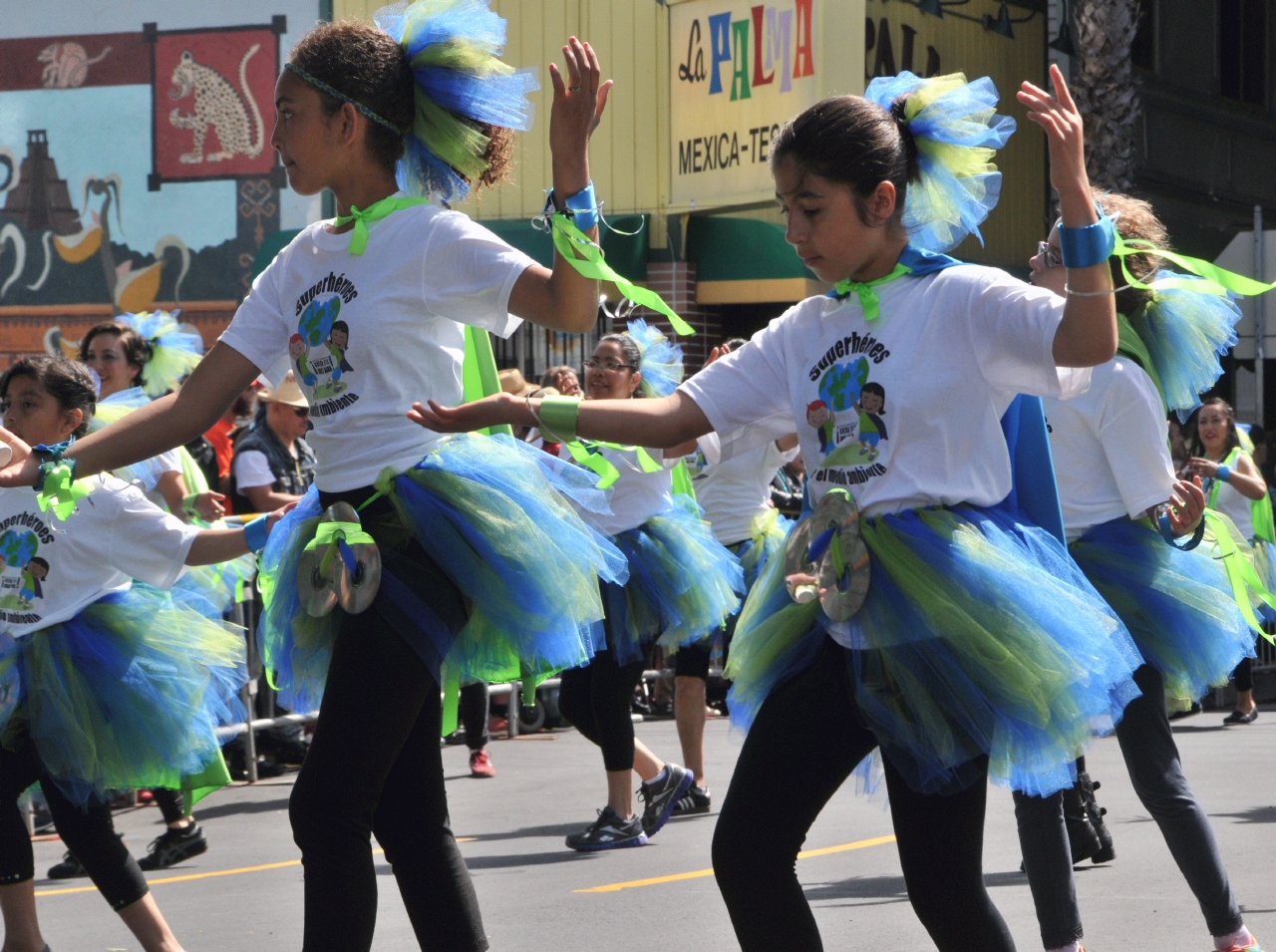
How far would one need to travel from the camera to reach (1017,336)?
346 centimetres

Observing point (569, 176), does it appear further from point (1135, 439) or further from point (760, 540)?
point (760, 540)

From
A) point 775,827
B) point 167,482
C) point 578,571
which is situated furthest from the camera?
point 167,482

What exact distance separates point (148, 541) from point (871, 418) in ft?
8.51

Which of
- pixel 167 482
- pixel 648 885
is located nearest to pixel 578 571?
pixel 648 885

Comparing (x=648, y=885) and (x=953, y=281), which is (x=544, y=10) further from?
(x=953, y=281)

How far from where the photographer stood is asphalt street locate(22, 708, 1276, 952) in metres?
5.89

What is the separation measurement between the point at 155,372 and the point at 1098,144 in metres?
12.3

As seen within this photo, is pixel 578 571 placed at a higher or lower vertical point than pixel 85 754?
higher

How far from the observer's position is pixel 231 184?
60.4ft

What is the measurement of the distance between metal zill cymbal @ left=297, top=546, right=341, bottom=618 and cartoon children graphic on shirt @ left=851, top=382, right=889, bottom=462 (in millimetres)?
1146

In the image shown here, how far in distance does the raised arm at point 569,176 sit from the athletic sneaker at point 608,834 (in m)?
4.40

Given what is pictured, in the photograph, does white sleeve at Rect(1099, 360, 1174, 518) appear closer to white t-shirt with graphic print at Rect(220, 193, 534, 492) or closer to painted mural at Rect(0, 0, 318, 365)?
white t-shirt with graphic print at Rect(220, 193, 534, 492)

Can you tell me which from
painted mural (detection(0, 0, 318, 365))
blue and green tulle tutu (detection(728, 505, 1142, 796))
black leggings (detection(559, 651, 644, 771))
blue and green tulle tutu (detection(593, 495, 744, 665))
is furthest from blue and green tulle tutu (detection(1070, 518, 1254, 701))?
painted mural (detection(0, 0, 318, 365))

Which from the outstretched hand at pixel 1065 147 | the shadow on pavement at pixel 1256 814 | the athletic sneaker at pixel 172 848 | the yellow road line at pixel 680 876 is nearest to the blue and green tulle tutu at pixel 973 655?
the outstretched hand at pixel 1065 147
